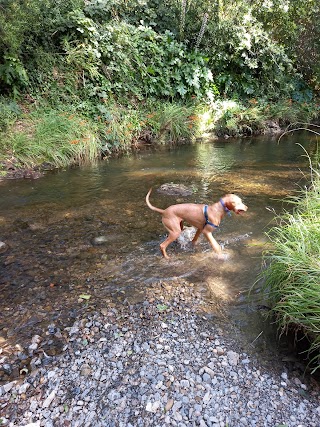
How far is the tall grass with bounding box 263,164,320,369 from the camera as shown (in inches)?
93.4

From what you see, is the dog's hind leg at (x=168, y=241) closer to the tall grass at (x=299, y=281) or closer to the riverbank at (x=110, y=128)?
the tall grass at (x=299, y=281)

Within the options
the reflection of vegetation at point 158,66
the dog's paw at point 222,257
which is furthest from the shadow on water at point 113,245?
the reflection of vegetation at point 158,66

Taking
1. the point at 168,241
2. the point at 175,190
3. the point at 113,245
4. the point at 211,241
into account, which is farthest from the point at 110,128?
the point at 211,241

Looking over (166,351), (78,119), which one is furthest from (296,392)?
(78,119)

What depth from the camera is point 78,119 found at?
9227mm

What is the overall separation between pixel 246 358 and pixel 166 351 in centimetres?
64

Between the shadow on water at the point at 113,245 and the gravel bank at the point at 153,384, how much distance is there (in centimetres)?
24

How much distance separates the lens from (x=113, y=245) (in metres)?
4.35

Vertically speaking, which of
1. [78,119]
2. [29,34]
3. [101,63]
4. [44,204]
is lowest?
[44,204]

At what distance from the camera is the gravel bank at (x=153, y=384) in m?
2.08

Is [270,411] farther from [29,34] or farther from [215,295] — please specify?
[29,34]

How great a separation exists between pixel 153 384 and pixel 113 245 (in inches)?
89.6

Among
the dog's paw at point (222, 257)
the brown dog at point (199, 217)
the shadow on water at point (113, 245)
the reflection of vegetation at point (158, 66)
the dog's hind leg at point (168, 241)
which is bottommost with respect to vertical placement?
the shadow on water at point (113, 245)

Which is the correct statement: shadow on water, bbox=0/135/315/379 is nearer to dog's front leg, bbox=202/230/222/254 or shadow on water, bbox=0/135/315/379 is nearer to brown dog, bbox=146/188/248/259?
dog's front leg, bbox=202/230/222/254
